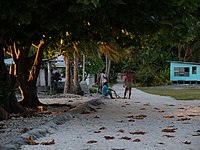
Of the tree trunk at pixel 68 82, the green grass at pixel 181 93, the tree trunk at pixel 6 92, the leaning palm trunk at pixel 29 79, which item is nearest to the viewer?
the tree trunk at pixel 6 92

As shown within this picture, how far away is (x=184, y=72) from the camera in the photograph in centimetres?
5278

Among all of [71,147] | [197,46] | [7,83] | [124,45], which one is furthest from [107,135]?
[197,46]

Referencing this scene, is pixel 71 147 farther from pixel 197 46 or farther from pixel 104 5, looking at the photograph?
pixel 197 46

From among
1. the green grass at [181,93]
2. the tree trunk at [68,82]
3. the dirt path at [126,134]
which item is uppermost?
the tree trunk at [68,82]

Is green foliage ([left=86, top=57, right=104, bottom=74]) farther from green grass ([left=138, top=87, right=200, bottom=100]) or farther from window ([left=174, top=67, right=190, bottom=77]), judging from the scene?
window ([left=174, top=67, right=190, bottom=77])

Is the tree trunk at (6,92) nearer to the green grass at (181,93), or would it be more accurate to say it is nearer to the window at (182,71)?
the green grass at (181,93)

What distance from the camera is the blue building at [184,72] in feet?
171

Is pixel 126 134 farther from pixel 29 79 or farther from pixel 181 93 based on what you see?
pixel 181 93

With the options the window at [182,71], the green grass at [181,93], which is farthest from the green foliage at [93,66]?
the window at [182,71]

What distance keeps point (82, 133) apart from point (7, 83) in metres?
4.79

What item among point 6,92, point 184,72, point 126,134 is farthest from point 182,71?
point 126,134

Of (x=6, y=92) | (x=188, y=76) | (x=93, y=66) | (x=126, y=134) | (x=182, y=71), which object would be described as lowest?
(x=126, y=134)

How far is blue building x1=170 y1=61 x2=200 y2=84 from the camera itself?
51969 millimetres

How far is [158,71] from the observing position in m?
53.7
